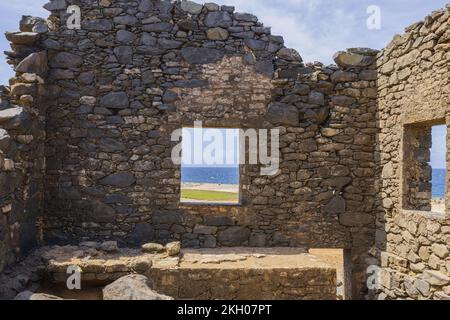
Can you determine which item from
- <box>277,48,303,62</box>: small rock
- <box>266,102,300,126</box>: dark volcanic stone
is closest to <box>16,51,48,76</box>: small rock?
<box>266,102,300,126</box>: dark volcanic stone

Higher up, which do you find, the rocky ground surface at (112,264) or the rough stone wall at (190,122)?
the rough stone wall at (190,122)

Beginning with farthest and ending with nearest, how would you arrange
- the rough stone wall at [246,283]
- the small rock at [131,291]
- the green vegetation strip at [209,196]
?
the green vegetation strip at [209,196]
the rough stone wall at [246,283]
the small rock at [131,291]

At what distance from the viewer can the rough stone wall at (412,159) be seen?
5.41 m

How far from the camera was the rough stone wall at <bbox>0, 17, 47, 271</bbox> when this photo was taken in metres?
5.40

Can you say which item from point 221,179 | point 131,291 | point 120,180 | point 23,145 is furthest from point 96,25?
point 221,179

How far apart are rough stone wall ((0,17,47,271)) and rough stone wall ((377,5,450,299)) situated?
5933 millimetres

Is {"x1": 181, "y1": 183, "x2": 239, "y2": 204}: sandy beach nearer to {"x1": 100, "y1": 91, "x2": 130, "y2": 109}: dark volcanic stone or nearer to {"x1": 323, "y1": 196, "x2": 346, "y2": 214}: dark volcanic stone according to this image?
{"x1": 323, "y1": 196, "x2": 346, "y2": 214}: dark volcanic stone

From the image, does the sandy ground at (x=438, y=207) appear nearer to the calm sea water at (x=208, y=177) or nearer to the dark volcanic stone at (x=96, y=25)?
the dark volcanic stone at (x=96, y=25)

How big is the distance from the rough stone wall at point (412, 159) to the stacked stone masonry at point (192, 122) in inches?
3.9

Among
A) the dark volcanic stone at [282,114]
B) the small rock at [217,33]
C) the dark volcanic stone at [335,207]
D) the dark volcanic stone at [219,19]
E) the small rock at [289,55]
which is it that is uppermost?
the dark volcanic stone at [219,19]

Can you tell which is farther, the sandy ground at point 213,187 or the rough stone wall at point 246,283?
the sandy ground at point 213,187

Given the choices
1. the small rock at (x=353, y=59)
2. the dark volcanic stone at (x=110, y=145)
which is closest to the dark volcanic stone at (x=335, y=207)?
the small rock at (x=353, y=59)

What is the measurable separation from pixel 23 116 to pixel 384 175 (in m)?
6.11

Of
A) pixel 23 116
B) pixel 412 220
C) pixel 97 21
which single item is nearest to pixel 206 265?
pixel 412 220
